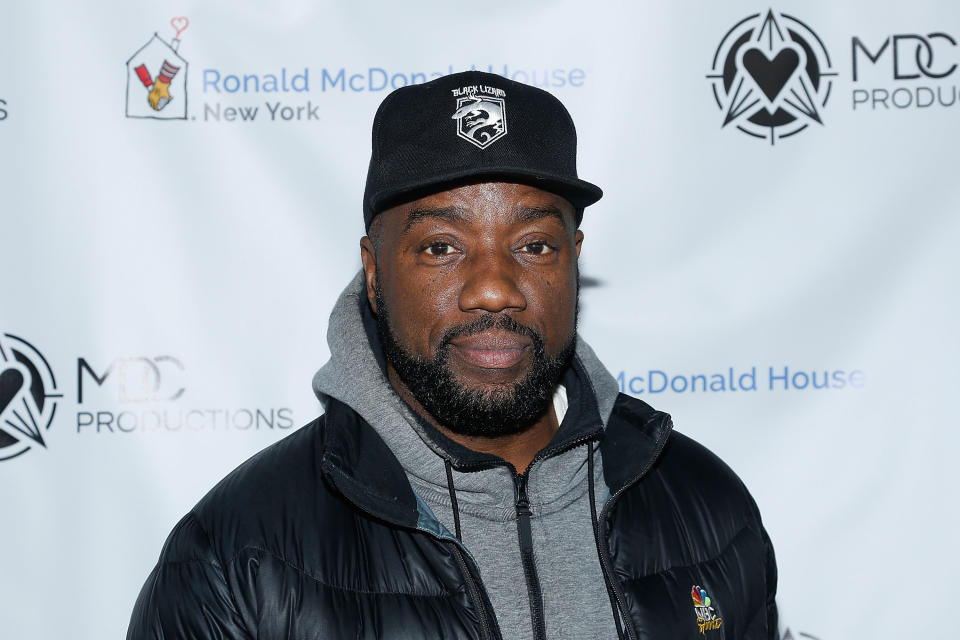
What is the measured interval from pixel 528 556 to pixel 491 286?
0.34m

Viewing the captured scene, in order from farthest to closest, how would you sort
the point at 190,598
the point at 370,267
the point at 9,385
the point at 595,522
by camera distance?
the point at 9,385, the point at 370,267, the point at 595,522, the point at 190,598

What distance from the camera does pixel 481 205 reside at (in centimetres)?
116

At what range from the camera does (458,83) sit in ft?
3.94

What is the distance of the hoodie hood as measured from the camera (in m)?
1.19

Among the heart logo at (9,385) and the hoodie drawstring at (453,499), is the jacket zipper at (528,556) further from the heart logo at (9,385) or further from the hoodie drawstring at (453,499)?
the heart logo at (9,385)

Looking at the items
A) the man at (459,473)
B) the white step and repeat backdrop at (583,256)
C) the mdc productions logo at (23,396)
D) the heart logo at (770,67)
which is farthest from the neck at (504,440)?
the heart logo at (770,67)

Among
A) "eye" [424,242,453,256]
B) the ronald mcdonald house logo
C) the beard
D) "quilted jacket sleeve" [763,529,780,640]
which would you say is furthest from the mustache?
the ronald mcdonald house logo

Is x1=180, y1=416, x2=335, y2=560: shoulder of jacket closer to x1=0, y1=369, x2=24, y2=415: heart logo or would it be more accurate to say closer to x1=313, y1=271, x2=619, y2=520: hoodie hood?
x1=313, y1=271, x2=619, y2=520: hoodie hood

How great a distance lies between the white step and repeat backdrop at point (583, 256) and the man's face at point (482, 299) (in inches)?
24.5

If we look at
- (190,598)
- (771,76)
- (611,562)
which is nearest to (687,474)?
(611,562)

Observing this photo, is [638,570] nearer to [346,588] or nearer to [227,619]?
[346,588]

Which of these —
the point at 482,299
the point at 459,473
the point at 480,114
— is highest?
the point at 480,114

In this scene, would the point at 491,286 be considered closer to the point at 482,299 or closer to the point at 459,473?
the point at 482,299

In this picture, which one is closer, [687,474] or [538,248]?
[538,248]
